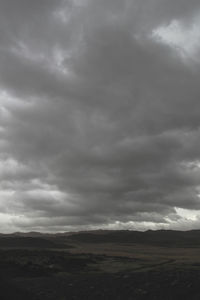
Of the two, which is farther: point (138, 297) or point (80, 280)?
point (80, 280)

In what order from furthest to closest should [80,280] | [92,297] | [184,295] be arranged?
[80,280] → [92,297] → [184,295]

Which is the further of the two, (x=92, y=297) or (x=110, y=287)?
(x=110, y=287)

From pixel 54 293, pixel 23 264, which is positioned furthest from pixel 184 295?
pixel 23 264

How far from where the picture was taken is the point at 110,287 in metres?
42.0

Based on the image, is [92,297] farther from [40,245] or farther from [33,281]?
[40,245]

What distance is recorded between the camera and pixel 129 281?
146 feet

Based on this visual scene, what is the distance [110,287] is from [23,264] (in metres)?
29.2

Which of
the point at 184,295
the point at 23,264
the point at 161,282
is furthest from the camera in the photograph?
the point at 23,264

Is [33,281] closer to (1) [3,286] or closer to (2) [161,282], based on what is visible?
(1) [3,286]

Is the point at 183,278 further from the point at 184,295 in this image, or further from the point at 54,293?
the point at 54,293

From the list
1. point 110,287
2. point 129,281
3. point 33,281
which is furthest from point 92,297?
point 33,281

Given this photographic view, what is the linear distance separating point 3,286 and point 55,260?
42.9m

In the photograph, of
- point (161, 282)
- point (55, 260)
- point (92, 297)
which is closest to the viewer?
point (92, 297)

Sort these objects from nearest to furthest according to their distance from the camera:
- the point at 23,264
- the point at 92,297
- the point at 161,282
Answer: the point at 92,297 < the point at 161,282 < the point at 23,264
